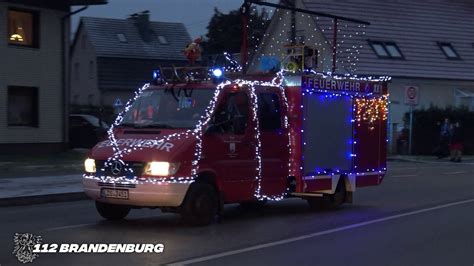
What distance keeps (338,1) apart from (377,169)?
26.7 meters

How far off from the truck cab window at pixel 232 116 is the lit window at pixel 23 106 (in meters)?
16.0

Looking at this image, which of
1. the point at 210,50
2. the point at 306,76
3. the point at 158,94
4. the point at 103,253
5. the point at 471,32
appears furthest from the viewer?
the point at 210,50

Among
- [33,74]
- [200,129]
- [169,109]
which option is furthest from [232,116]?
[33,74]

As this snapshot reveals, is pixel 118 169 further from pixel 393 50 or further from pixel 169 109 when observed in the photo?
pixel 393 50

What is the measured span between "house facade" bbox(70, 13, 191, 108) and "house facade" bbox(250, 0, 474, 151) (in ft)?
45.1

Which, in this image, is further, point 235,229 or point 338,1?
point 338,1

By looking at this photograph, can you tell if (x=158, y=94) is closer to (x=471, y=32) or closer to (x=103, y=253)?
(x=103, y=253)

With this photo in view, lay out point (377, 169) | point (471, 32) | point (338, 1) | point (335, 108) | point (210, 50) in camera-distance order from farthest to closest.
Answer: point (210, 50) → point (471, 32) → point (338, 1) → point (377, 169) → point (335, 108)

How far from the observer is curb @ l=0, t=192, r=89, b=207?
13469mm

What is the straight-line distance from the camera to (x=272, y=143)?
457 inches

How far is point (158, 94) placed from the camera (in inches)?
437


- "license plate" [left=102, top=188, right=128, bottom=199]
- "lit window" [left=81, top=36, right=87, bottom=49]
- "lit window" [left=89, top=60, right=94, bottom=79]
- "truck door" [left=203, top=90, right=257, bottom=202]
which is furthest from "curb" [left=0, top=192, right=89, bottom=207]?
"lit window" [left=81, top=36, right=87, bottom=49]

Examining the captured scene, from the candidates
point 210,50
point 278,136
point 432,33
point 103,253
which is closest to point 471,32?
point 432,33

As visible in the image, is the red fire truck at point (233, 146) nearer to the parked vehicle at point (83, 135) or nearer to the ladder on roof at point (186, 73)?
the ladder on roof at point (186, 73)
